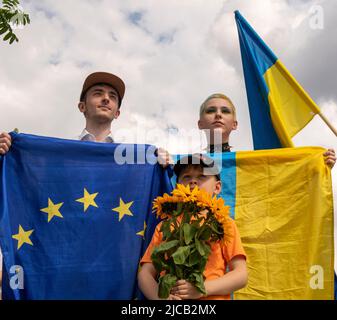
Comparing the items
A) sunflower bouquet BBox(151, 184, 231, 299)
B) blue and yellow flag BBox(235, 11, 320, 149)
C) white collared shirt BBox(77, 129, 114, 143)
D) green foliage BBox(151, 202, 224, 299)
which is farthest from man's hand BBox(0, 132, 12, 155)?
blue and yellow flag BBox(235, 11, 320, 149)

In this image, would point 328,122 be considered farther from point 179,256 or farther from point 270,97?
point 179,256

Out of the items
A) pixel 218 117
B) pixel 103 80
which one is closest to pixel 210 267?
pixel 218 117

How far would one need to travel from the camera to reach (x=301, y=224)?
4.10 m

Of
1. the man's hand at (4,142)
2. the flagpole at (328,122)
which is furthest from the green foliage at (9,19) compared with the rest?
the flagpole at (328,122)

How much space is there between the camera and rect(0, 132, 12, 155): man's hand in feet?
13.1

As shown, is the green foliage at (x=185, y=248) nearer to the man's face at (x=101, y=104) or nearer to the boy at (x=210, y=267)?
the boy at (x=210, y=267)

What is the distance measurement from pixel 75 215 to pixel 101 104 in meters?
1.29

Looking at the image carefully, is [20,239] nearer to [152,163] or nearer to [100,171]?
[100,171]

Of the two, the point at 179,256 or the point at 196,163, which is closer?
the point at 179,256

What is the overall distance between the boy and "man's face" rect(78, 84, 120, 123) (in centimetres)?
143

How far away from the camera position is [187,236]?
2.80 meters

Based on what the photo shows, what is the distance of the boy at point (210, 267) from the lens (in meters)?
2.82
